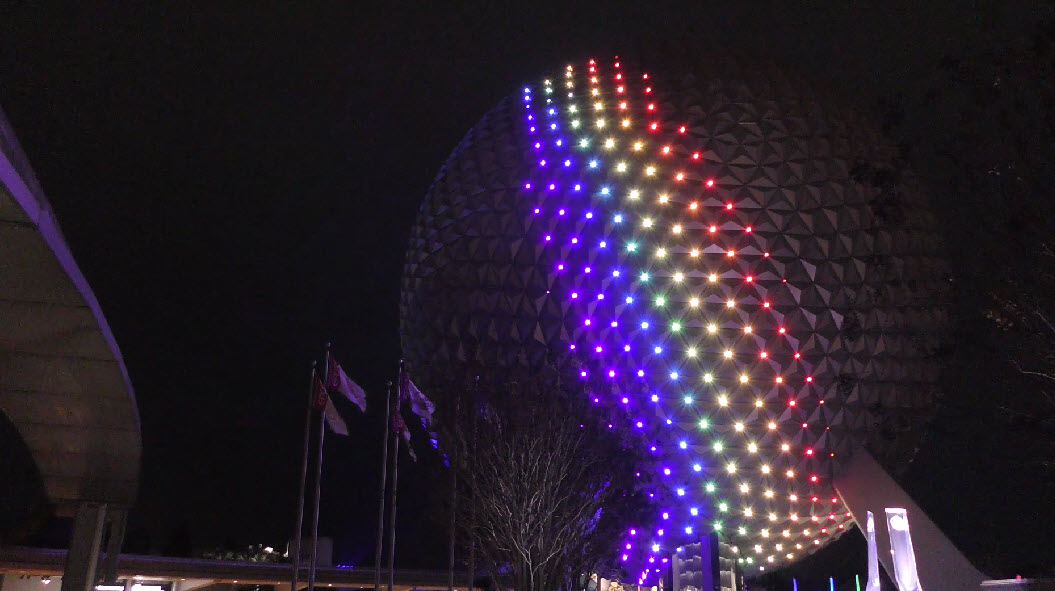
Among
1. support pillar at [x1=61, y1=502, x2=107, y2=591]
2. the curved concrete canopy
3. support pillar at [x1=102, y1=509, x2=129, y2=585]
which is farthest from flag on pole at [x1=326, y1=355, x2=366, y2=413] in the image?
support pillar at [x1=61, y1=502, x2=107, y2=591]

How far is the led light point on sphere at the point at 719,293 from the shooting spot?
2466 centimetres

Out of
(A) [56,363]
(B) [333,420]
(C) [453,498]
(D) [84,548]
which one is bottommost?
(D) [84,548]

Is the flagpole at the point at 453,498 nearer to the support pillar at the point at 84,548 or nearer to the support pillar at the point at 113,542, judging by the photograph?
the support pillar at the point at 113,542

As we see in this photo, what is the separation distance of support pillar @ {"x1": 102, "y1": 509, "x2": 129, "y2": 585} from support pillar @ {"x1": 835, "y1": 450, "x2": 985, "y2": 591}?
732 inches

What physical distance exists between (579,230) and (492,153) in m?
5.38

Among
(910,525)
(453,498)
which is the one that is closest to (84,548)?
(453,498)

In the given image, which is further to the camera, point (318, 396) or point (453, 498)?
point (453, 498)

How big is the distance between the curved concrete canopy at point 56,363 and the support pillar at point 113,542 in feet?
3.00

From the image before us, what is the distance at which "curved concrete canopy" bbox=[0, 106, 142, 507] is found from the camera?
817cm

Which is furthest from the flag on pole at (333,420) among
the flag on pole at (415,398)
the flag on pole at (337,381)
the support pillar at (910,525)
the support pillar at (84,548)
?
the support pillar at (910,525)

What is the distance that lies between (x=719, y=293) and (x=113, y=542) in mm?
17218

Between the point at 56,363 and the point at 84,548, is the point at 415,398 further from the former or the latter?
the point at 56,363

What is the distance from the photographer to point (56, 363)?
1153cm

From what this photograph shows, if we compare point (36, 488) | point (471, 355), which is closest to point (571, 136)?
point (471, 355)
